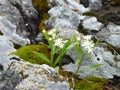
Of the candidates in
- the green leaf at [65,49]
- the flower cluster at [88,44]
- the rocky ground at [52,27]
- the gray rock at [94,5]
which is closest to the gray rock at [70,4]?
the rocky ground at [52,27]

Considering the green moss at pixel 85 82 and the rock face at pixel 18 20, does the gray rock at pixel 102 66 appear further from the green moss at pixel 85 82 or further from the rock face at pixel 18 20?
the rock face at pixel 18 20

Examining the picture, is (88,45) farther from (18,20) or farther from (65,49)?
(18,20)

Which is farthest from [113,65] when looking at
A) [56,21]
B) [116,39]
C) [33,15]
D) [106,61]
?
[33,15]

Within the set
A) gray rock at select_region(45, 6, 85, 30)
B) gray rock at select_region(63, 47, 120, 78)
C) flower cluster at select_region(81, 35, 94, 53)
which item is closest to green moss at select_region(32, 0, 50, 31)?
gray rock at select_region(45, 6, 85, 30)

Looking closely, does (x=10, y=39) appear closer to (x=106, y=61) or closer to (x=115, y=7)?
(x=106, y=61)

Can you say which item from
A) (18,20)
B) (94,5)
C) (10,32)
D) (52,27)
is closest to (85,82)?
(52,27)

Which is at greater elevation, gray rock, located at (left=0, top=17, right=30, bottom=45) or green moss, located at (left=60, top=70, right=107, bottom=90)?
gray rock, located at (left=0, top=17, right=30, bottom=45)

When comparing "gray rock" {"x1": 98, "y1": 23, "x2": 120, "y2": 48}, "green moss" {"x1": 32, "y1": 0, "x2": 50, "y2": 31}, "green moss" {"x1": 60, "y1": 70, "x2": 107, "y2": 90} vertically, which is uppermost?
"green moss" {"x1": 32, "y1": 0, "x2": 50, "y2": 31}

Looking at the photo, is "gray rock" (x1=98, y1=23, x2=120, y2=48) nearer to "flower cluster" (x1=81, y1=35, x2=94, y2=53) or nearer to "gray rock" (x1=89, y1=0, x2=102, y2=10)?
"gray rock" (x1=89, y1=0, x2=102, y2=10)
